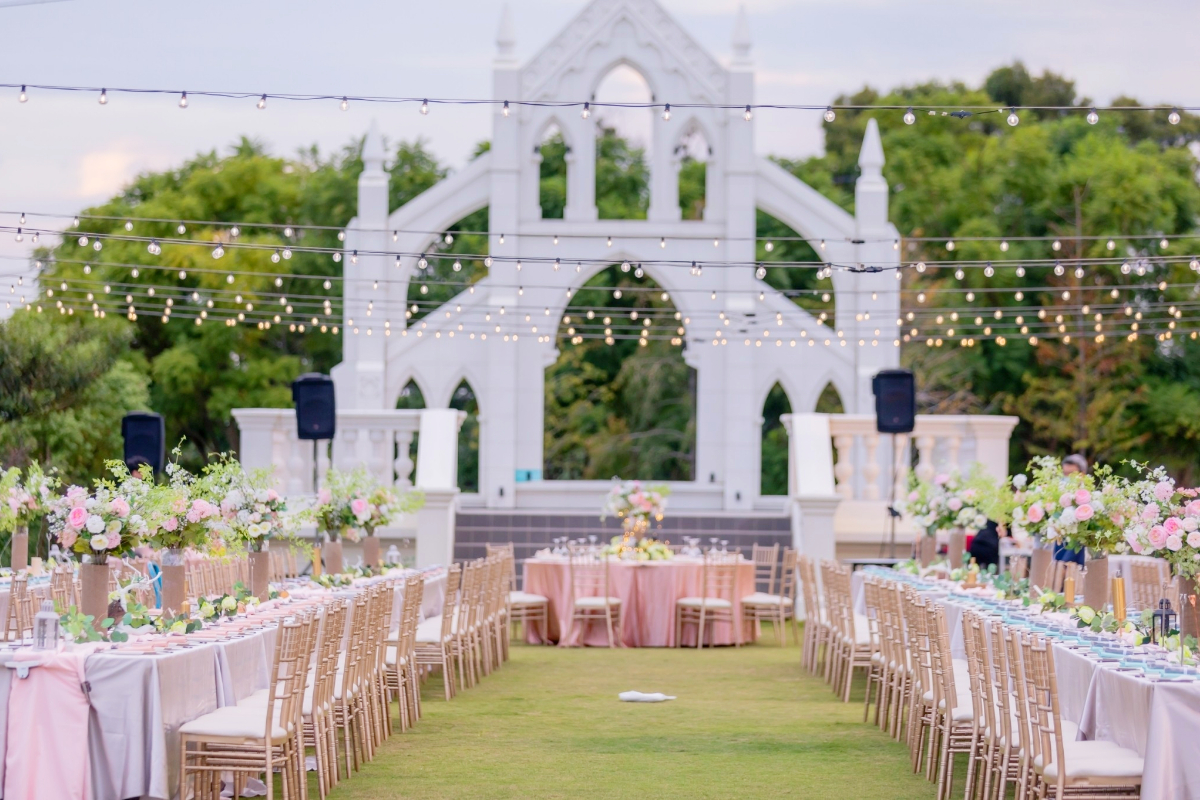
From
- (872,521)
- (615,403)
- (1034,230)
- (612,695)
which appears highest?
(1034,230)

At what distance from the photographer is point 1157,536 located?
22.4ft

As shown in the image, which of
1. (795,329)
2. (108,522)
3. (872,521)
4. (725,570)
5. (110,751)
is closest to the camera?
(110,751)

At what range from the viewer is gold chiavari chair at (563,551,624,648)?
1449 centimetres

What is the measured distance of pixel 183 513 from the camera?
24.6ft

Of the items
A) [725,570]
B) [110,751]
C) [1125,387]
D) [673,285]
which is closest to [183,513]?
[110,751]

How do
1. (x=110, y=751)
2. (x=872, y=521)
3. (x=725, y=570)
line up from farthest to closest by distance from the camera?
(x=872, y=521) → (x=725, y=570) → (x=110, y=751)

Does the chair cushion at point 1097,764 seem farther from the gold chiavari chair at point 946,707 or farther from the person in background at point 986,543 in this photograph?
the person in background at point 986,543

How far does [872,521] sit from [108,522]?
37.9ft

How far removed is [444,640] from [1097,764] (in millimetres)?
5715

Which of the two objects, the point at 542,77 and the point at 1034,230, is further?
the point at 1034,230

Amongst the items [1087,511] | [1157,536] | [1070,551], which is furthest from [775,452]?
[1157,536]

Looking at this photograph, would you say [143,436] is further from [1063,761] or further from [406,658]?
[1063,761]

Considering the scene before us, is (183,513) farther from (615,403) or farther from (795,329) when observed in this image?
(615,403)

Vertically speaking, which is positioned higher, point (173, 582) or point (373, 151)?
point (373, 151)
